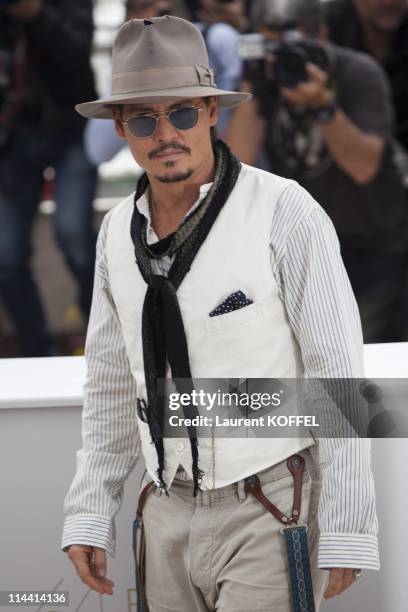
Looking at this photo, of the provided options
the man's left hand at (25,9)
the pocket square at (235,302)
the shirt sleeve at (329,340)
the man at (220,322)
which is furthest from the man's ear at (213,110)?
the man's left hand at (25,9)

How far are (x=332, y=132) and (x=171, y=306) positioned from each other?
2.41 m

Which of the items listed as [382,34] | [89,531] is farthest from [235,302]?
[382,34]

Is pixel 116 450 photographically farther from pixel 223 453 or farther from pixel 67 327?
pixel 67 327

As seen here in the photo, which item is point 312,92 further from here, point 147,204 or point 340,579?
point 340,579

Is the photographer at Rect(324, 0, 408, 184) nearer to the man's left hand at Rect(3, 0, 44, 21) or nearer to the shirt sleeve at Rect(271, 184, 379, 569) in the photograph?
the man's left hand at Rect(3, 0, 44, 21)

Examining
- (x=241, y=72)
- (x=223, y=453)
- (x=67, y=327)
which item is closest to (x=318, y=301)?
Result: (x=223, y=453)

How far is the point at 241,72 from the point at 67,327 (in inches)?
50.3

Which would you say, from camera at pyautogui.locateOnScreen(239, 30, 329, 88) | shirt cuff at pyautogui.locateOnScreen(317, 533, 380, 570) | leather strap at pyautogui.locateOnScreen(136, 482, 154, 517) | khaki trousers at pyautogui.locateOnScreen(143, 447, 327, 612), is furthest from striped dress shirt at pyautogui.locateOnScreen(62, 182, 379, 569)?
camera at pyautogui.locateOnScreen(239, 30, 329, 88)

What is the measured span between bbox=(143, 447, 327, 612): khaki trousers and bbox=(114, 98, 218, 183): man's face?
22.0 inches

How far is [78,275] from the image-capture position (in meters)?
4.18

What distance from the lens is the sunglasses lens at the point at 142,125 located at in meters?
1.77

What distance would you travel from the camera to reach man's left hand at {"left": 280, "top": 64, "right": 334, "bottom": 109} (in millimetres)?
3920

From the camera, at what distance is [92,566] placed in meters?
1.98

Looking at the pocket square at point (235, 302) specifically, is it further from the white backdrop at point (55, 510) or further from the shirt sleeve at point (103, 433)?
the white backdrop at point (55, 510)
